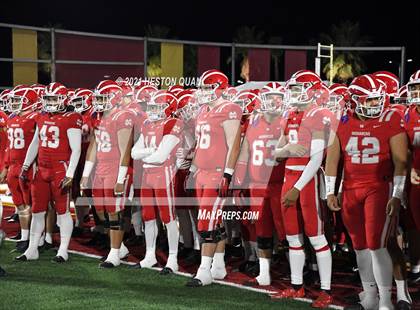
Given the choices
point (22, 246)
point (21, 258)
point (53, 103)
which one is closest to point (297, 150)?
point (53, 103)

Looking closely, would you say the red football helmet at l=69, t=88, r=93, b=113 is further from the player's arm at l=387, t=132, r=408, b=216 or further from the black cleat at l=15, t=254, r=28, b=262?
the player's arm at l=387, t=132, r=408, b=216

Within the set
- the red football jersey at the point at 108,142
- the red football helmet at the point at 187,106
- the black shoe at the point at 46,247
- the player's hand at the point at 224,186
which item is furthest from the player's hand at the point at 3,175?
the player's hand at the point at 224,186

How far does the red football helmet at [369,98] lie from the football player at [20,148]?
3.99 meters

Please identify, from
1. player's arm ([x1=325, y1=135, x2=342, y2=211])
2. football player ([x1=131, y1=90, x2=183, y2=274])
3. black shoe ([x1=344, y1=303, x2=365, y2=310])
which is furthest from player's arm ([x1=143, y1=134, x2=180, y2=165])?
black shoe ([x1=344, y1=303, x2=365, y2=310])

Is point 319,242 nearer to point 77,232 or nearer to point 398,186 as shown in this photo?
point 398,186

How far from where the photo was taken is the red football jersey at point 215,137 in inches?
232

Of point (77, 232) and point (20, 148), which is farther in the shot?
point (77, 232)

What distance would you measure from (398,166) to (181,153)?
2.77 metres

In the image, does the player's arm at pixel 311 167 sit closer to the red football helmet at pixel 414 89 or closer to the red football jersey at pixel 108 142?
the red football helmet at pixel 414 89

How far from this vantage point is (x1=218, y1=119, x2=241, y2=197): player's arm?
5.72 m

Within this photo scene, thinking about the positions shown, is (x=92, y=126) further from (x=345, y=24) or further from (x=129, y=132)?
(x=345, y=24)

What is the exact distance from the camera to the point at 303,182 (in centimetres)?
513

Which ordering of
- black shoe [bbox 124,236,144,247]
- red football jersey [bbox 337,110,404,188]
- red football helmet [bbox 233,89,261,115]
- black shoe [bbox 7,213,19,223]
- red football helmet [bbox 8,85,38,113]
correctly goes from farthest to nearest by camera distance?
1. black shoe [bbox 7,213,19,223]
2. black shoe [bbox 124,236,144,247]
3. red football helmet [bbox 8,85,38,113]
4. red football helmet [bbox 233,89,261,115]
5. red football jersey [bbox 337,110,404,188]

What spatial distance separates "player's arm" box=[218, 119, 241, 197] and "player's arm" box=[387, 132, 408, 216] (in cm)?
160
